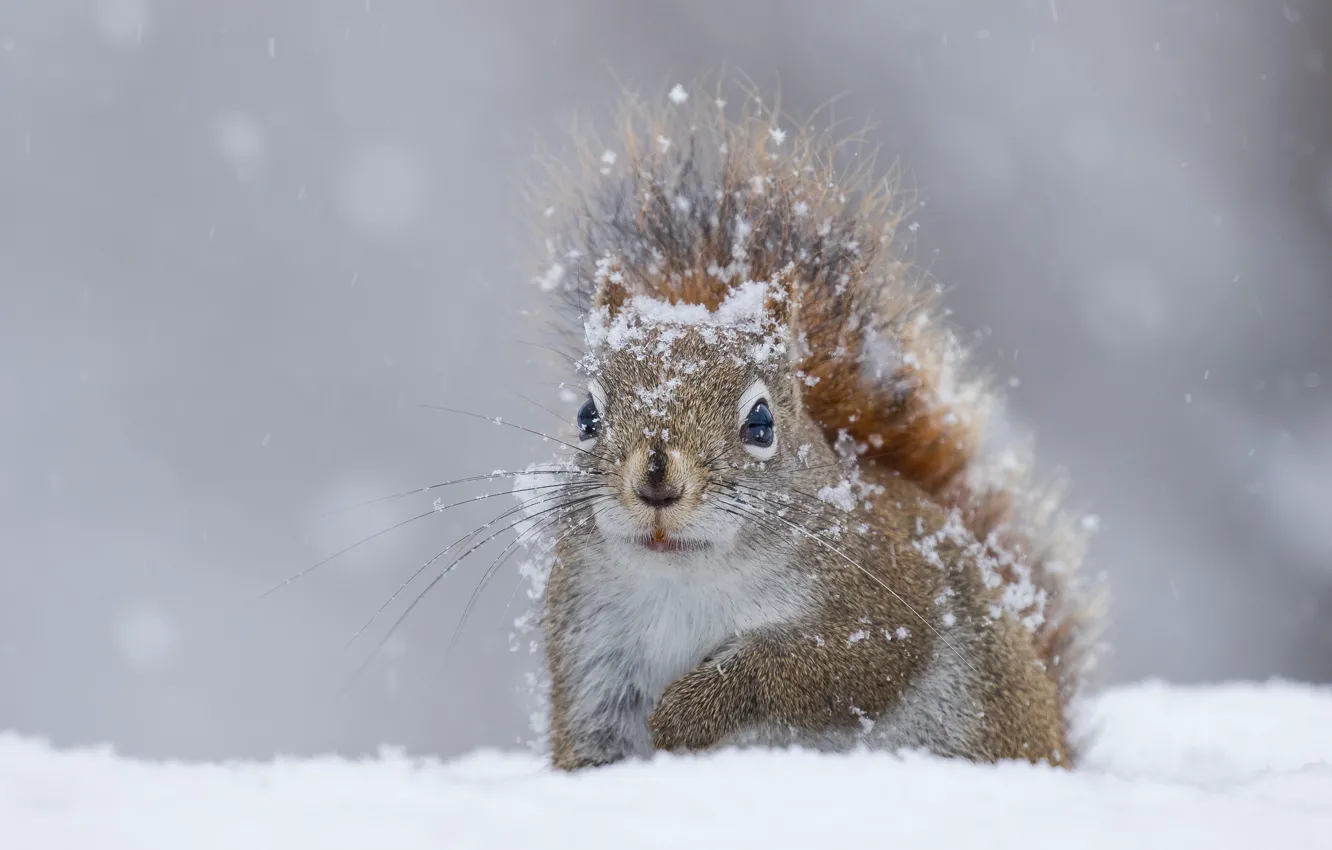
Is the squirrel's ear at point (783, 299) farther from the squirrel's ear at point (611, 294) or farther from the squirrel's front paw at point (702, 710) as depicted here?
the squirrel's front paw at point (702, 710)

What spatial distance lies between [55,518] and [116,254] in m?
1.31

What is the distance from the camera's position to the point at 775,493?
1.87 metres

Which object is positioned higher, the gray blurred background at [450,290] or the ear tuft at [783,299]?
the gray blurred background at [450,290]

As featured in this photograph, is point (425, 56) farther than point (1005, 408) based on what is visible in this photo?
Yes

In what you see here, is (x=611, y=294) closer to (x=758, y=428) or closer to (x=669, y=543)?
(x=758, y=428)

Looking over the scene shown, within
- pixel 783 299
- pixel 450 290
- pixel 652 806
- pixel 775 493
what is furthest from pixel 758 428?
pixel 450 290

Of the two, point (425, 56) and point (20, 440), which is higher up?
point (425, 56)

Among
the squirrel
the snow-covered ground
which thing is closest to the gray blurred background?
the squirrel

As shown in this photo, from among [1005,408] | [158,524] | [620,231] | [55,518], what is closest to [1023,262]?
[1005,408]

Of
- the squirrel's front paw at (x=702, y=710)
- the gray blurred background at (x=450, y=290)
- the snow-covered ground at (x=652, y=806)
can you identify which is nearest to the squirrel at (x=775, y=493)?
the squirrel's front paw at (x=702, y=710)

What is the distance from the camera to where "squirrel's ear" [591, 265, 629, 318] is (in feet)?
6.74

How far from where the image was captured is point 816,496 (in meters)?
1.94

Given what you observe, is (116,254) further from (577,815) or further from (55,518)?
(577,815)

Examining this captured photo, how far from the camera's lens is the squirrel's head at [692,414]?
5.57 feet
